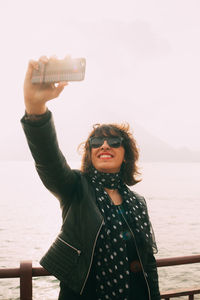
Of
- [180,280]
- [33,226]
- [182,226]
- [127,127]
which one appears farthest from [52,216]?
[127,127]

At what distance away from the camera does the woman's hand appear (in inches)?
69.7

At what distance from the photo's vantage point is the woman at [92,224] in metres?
1.84

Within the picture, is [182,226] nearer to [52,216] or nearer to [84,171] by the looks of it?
[52,216]

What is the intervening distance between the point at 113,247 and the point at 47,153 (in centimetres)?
86

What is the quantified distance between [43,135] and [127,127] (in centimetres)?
126

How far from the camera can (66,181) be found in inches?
82.0

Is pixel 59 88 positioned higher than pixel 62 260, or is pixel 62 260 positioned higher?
pixel 59 88

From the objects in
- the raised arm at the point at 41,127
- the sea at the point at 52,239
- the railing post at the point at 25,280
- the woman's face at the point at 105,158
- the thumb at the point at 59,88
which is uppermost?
the thumb at the point at 59,88

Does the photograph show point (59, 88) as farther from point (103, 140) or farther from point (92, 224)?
point (92, 224)

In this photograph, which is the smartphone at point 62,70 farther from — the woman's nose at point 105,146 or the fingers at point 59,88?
the woman's nose at point 105,146

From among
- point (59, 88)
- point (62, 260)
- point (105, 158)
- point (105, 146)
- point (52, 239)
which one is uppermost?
point (59, 88)

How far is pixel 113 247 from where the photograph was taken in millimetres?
2148

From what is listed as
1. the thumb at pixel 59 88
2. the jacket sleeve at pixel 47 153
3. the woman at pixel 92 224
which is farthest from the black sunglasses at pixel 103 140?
the thumb at pixel 59 88

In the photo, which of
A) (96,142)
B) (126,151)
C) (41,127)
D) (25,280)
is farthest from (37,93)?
(25,280)
